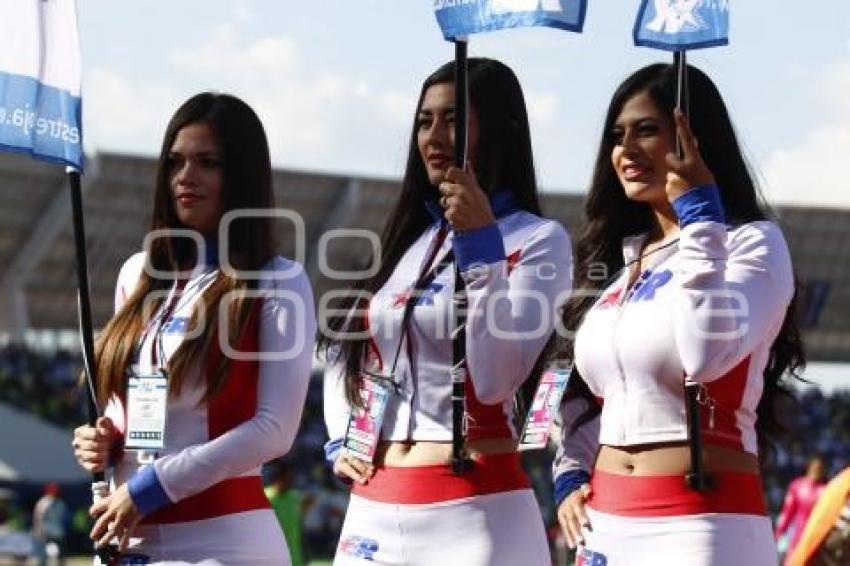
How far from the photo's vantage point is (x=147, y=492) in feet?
16.0

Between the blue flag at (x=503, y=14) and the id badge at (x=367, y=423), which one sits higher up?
the blue flag at (x=503, y=14)

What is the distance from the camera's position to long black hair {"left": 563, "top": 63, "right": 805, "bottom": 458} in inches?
183

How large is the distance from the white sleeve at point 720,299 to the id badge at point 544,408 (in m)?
0.48

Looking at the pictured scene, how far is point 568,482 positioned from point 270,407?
0.71 m

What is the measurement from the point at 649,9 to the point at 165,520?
1.63 m

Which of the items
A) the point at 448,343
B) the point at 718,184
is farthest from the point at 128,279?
the point at 718,184

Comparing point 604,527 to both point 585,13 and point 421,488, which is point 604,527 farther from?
point 585,13

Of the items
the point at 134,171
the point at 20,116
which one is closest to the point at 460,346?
the point at 20,116

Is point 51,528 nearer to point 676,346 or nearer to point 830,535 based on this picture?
point 830,535

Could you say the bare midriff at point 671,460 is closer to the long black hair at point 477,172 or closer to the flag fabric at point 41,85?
the long black hair at point 477,172

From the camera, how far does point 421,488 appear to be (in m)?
4.95

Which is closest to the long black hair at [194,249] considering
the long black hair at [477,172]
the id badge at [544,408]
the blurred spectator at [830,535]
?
the long black hair at [477,172]

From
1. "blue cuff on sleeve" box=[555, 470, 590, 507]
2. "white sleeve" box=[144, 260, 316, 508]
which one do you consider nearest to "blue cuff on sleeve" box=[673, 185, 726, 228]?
"blue cuff on sleeve" box=[555, 470, 590, 507]

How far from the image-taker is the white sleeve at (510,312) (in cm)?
477
